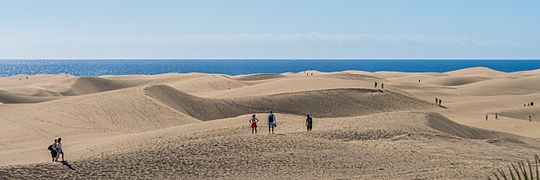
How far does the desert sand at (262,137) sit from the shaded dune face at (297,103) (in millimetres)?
→ 74

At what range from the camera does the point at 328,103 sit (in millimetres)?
41719

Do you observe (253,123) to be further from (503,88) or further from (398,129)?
(503,88)

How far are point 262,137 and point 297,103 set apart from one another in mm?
19504

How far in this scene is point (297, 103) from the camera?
4128 centimetres

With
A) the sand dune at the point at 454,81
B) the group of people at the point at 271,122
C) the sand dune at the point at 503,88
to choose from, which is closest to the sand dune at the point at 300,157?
the group of people at the point at 271,122

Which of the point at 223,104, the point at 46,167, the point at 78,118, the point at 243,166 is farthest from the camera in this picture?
the point at 223,104

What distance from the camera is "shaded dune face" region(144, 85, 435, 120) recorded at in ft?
126

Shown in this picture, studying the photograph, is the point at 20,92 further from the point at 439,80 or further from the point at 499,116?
the point at 439,80

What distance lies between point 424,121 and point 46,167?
1669 cm

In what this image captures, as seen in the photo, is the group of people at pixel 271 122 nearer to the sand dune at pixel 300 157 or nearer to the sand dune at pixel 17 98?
the sand dune at pixel 300 157

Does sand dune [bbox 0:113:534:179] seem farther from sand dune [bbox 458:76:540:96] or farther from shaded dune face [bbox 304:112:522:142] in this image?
sand dune [bbox 458:76:540:96]

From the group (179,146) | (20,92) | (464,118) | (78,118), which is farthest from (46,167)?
(20,92)

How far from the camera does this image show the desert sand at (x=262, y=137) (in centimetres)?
1764

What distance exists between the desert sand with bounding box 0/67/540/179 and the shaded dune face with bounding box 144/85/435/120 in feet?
0.24
